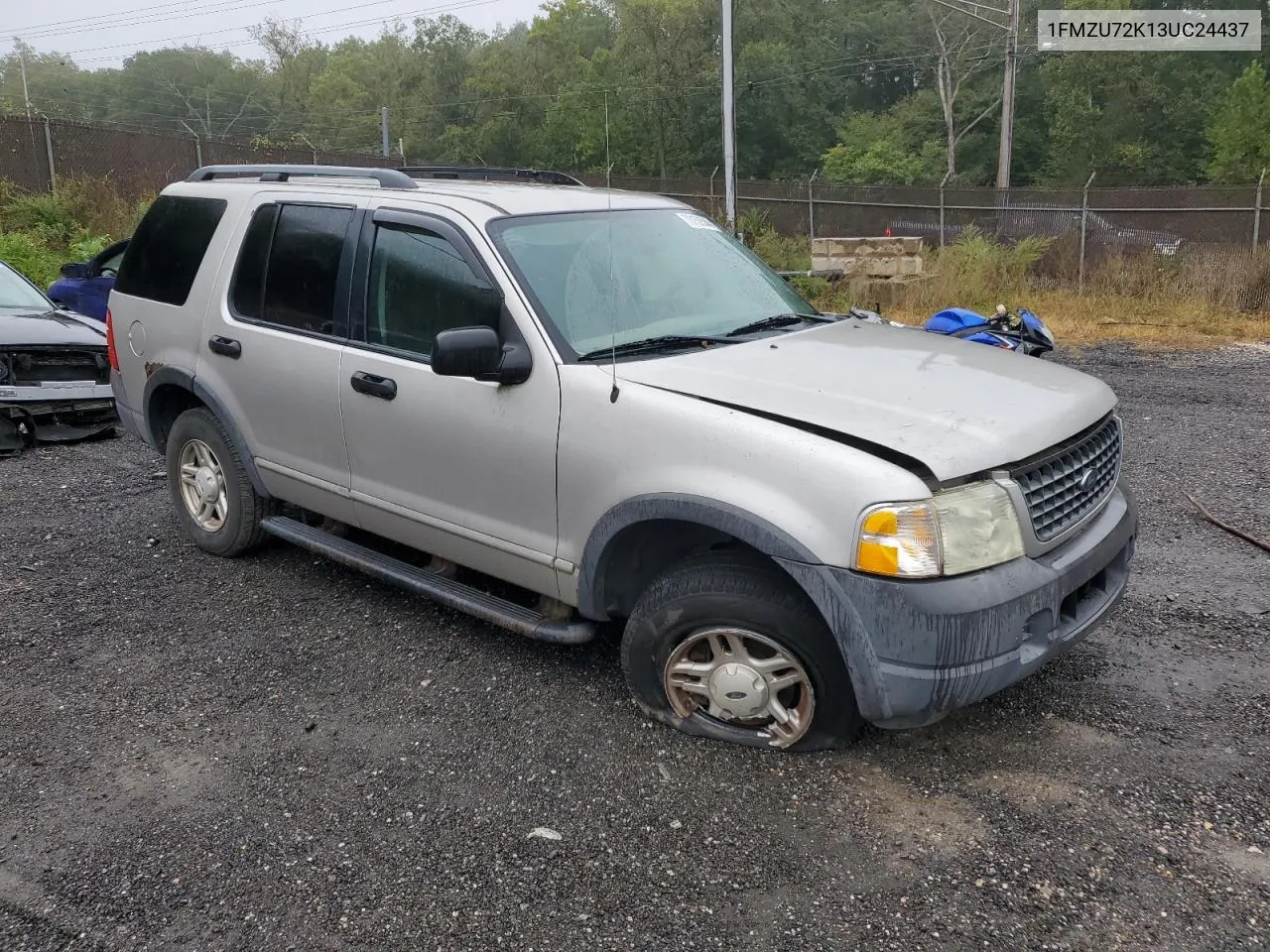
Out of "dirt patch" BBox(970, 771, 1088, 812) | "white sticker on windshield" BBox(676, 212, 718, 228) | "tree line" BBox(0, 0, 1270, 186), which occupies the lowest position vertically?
"dirt patch" BBox(970, 771, 1088, 812)

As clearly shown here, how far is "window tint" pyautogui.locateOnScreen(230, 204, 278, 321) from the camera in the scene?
16.0ft

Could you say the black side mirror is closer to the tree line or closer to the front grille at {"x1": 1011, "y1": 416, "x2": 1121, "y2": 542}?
the front grille at {"x1": 1011, "y1": 416, "x2": 1121, "y2": 542}

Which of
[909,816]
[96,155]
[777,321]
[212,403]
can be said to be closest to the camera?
[909,816]

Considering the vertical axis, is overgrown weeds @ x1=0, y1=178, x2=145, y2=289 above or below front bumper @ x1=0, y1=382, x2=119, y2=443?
above

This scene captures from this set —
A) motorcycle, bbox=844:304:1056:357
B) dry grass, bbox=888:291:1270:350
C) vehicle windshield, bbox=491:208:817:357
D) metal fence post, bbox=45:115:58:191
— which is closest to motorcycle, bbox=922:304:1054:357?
motorcycle, bbox=844:304:1056:357

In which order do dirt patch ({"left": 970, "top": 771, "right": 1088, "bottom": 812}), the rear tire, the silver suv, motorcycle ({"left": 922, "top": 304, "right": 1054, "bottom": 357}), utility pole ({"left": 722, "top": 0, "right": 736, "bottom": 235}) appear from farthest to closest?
1. utility pole ({"left": 722, "top": 0, "right": 736, "bottom": 235})
2. motorcycle ({"left": 922, "top": 304, "right": 1054, "bottom": 357})
3. the rear tire
4. dirt patch ({"left": 970, "top": 771, "right": 1088, "bottom": 812})
5. the silver suv

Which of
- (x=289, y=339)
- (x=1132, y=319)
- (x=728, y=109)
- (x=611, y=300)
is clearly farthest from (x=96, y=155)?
(x=611, y=300)

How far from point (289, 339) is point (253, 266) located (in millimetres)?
517

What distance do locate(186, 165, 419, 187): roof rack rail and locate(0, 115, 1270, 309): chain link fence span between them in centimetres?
1421

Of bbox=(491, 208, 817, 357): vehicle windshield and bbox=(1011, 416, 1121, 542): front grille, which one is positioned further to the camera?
bbox=(491, 208, 817, 357): vehicle windshield

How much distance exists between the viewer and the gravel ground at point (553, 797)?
9.20 ft

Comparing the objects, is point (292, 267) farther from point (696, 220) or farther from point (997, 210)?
point (997, 210)

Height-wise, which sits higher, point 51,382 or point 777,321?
point 777,321

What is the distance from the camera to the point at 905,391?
347cm
